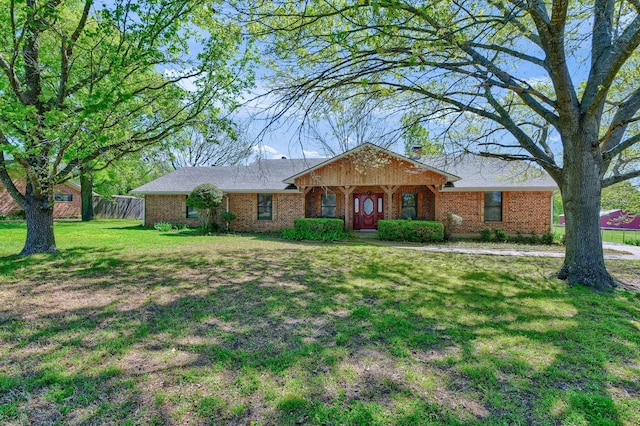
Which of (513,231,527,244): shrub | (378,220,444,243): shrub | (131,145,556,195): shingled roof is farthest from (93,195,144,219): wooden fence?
(513,231,527,244): shrub

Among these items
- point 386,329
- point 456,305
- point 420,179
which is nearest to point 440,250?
point 420,179

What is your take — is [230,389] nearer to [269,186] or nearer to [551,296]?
[551,296]

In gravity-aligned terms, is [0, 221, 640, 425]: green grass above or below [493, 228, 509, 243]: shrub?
below

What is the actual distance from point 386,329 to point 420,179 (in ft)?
38.4

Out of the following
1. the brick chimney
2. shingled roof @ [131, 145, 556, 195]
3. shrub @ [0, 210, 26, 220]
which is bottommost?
shrub @ [0, 210, 26, 220]

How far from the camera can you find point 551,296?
18.2 ft

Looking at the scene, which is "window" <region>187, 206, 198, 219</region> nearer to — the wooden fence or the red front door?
the red front door

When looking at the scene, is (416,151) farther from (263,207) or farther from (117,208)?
(117,208)

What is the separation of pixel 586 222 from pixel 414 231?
24.5 feet

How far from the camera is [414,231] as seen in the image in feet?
45.0

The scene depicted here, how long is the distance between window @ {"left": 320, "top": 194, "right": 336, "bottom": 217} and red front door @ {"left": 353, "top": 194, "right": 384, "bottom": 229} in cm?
117

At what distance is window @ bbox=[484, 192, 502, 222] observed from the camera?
14.9 metres

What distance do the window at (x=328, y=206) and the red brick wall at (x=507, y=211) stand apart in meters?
5.47

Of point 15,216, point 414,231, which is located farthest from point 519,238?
point 15,216
